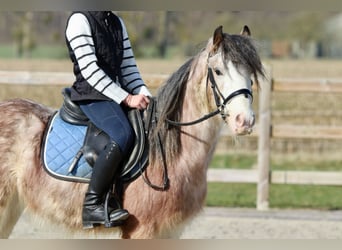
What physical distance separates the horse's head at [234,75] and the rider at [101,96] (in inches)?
21.4

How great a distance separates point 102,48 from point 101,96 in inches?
11.9

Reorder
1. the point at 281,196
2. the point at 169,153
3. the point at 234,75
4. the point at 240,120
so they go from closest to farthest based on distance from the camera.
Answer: the point at 240,120 < the point at 234,75 < the point at 169,153 < the point at 281,196

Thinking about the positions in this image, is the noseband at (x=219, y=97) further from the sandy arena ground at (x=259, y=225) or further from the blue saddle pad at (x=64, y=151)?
the sandy arena ground at (x=259, y=225)

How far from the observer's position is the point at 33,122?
454 cm

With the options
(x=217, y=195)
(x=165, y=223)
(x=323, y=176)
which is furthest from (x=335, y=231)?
(x=165, y=223)

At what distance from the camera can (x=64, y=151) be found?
436cm

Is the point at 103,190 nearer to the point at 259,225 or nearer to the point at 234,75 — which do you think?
the point at 234,75

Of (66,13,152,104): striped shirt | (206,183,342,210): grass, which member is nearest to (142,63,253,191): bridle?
(66,13,152,104): striped shirt

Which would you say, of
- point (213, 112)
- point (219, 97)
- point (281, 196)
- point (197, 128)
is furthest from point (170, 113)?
point (281, 196)

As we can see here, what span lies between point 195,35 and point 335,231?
34.6 m

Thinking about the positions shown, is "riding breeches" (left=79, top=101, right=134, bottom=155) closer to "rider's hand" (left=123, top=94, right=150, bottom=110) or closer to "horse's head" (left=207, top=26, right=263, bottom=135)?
"rider's hand" (left=123, top=94, right=150, bottom=110)

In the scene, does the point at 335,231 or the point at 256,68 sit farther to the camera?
the point at 335,231

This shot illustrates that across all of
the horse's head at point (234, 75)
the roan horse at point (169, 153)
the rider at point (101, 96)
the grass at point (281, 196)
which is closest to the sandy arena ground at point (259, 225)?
the grass at point (281, 196)
